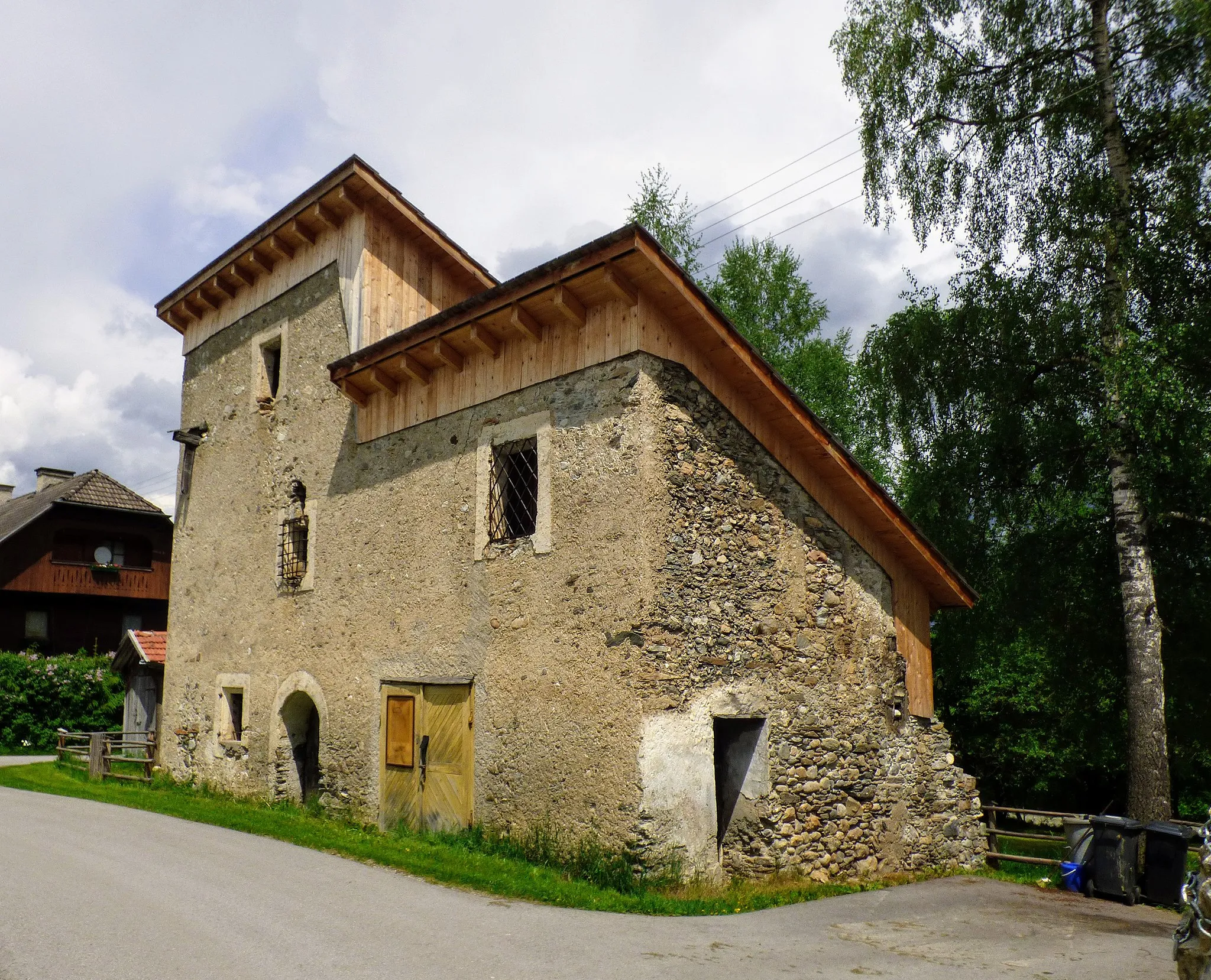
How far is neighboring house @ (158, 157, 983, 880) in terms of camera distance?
8.48 m

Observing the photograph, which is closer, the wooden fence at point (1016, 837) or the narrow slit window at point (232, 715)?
the wooden fence at point (1016, 837)

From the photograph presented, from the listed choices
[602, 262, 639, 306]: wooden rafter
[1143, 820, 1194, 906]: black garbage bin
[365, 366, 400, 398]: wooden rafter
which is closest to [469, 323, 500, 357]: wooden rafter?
[365, 366, 400, 398]: wooden rafter

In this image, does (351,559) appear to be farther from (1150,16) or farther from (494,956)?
(1150,16)

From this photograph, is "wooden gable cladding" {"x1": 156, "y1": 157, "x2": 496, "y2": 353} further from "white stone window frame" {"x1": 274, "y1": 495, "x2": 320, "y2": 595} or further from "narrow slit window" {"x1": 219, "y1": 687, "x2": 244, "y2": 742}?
"narrow slit window" {"x1": 219, "y1": 687, "x2": 244, "y2": 742}

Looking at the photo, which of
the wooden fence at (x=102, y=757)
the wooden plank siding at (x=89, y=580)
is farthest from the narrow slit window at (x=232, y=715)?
the wooden plank siding at (x=89, y=580)

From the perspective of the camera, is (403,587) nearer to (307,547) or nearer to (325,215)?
(307,547)

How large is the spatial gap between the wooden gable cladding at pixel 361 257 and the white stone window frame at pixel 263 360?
561mm

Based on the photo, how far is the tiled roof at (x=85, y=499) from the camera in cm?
2886

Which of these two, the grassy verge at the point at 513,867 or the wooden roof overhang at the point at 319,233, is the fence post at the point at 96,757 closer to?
the grassy verge at the point at 513,867

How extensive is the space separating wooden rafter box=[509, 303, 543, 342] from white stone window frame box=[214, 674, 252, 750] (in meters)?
6.87

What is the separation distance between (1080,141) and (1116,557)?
573 cm

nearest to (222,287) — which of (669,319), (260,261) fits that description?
(260,261)

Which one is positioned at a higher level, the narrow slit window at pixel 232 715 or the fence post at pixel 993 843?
the narrow slit window at pixel 232 715

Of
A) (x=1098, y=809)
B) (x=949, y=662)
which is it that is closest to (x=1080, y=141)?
(x=949, y=662)
